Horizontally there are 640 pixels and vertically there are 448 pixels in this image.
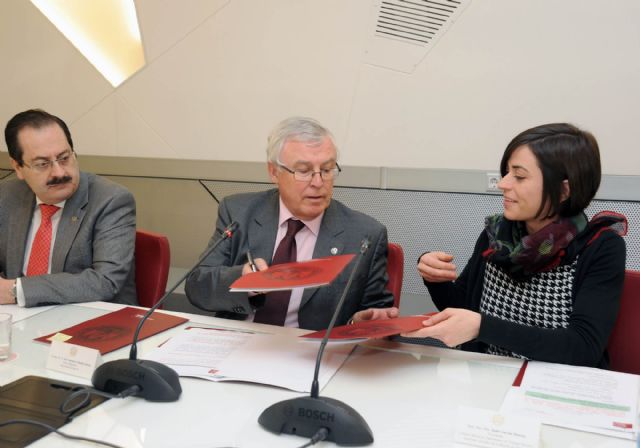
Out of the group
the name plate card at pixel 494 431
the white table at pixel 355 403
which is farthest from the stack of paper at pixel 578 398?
the name plate card at pixel 494 431

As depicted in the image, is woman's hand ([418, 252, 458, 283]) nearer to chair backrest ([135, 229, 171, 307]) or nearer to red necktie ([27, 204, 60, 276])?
chair backrest ([135, 229, 171, 307])

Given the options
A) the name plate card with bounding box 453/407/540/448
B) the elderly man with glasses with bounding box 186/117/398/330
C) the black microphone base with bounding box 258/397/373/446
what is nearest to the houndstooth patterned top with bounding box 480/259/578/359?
the elderly man with glasses with bounding box 186/117/398/330

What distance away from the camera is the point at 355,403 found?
1290 mm

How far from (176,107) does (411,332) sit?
102 inches

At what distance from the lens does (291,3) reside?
10.7 feet

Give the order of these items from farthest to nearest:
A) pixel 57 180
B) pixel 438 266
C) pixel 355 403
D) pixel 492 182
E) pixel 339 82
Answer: pixel 339 82 → pixel 492 182 → pixel 57 180 → pixel 438 266 → pixel 355 403

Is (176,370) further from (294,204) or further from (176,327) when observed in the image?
(294,204)

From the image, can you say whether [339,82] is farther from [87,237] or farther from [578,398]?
[578,398]

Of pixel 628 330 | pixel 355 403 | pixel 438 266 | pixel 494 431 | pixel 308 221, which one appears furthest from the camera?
pixel 308 221

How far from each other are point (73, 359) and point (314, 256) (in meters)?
0.87

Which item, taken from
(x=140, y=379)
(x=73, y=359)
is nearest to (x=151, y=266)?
(x=73, y=359)

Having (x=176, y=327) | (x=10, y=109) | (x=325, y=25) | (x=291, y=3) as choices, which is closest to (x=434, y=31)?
(x=325, y=25)

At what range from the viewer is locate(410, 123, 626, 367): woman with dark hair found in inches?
59.8

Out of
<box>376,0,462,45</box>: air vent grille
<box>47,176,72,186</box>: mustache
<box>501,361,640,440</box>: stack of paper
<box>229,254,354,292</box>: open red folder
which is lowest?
<box>501,361,640,440</box>: stack of paper
